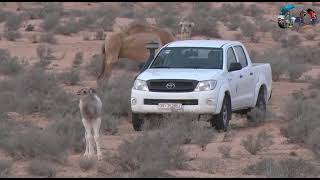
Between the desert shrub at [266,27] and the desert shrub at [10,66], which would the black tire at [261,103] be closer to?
the desert shrub at [10,66]

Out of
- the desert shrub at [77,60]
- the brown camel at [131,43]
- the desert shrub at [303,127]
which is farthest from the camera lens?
the desert shrub at [77,60]

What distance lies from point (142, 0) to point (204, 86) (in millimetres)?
49596

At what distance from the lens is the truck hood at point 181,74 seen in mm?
15852

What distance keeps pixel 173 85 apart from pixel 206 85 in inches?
22.8

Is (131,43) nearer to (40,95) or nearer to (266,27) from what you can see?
(40,95)

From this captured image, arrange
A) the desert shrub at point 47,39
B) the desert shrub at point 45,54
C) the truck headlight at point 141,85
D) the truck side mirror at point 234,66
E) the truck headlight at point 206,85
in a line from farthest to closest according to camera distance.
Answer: the desert shrub at point 47,39, the desert shrub at point 45,54, the truck side mirror at point 234,66, the truck headlight at point 141,85, the truck headlight at point 206,85

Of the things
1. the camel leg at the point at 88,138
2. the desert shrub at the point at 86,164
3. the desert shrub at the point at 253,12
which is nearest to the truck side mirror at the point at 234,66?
the camel leg at the point at 88,138

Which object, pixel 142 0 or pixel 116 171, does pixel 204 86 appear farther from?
pixel 142 0

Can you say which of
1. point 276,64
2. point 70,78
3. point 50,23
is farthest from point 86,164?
point 50,23

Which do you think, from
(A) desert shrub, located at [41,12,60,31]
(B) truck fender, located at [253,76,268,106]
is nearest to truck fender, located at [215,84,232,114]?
(B) truck fender, located at [253,76,268,106]

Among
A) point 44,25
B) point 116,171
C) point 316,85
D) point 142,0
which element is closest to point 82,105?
point 116,171

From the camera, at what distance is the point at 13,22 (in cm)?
4212

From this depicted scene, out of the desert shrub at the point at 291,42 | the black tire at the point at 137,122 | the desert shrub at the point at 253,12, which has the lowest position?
the desert shrub at the point at 253,12

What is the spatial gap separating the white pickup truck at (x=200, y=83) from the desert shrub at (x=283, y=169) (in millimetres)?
3667
